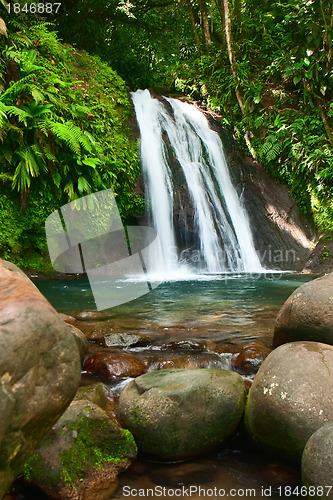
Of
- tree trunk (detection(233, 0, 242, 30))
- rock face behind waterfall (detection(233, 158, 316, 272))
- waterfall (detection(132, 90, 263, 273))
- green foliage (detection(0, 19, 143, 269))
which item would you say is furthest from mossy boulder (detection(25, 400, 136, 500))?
tree trunk (detection(233, 0, 242, 30))

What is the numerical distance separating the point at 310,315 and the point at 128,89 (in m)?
12.6

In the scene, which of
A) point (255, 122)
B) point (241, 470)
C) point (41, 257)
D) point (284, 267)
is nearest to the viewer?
point (241, 470)

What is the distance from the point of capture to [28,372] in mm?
1676

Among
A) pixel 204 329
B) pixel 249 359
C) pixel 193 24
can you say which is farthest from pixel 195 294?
pixel 193 24

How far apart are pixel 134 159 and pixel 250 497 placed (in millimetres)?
10059

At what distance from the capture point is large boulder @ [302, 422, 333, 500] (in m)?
1.95

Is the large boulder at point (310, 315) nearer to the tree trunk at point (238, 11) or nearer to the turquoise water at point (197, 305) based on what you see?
the turquoise water at point (197, 305)

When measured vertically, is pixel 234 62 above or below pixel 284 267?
above

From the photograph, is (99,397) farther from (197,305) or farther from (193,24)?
(193,24)

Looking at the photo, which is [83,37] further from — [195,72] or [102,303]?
[102,303]

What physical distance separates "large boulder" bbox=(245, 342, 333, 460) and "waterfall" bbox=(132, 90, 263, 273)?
760 centimetres

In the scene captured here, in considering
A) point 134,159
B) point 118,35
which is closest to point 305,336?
point 134,159

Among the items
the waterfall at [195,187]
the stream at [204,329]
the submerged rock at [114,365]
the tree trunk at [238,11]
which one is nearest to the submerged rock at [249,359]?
the stream at [204,329]

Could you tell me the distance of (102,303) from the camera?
21.1ft
